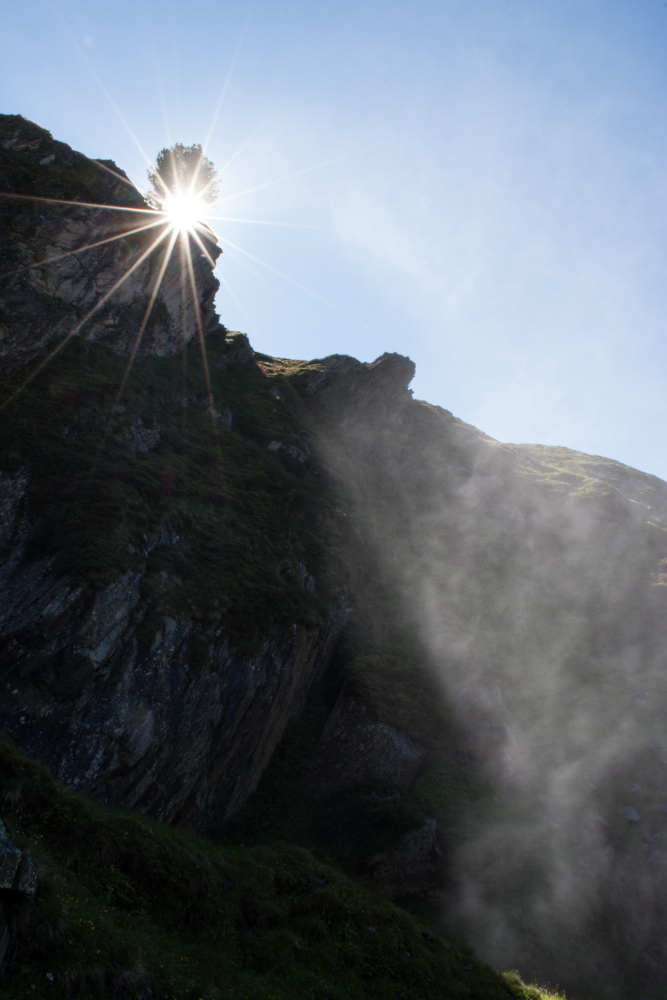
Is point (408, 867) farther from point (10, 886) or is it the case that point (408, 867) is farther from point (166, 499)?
point (166, 499)

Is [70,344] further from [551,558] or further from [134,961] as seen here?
[551,558]

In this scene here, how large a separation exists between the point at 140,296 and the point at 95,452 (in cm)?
1786

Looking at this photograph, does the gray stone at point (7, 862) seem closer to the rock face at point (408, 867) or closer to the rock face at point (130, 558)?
the rock face at point (130, 558)

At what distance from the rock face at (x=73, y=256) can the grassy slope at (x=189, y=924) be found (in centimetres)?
2346

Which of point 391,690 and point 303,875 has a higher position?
point 391,690

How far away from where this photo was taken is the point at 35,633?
17469 millimetres

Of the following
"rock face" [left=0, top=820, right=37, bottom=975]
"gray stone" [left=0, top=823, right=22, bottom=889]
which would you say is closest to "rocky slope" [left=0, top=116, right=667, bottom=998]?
"rock face" [left=0, top=820, right=37, bottom=975]

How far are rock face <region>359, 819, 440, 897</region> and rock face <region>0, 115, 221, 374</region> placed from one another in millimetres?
29971

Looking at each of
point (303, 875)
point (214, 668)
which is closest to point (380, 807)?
point (303, 875)

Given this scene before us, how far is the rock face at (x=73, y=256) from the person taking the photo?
29.4 metres

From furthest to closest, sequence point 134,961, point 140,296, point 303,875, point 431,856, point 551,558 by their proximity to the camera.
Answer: point 551,558
point 140,296
point 431,856
point 303,875
point 134,961

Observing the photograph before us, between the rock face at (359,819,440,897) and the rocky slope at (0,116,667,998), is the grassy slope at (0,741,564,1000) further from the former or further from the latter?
the rocky slope at (0,116,667,998)

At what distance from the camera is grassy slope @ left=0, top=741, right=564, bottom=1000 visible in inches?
371

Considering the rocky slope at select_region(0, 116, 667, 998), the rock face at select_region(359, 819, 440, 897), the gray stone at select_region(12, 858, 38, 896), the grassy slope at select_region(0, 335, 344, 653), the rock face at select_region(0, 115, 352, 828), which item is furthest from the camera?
the grassy slope at select_region(0, 335, 344, 653)
